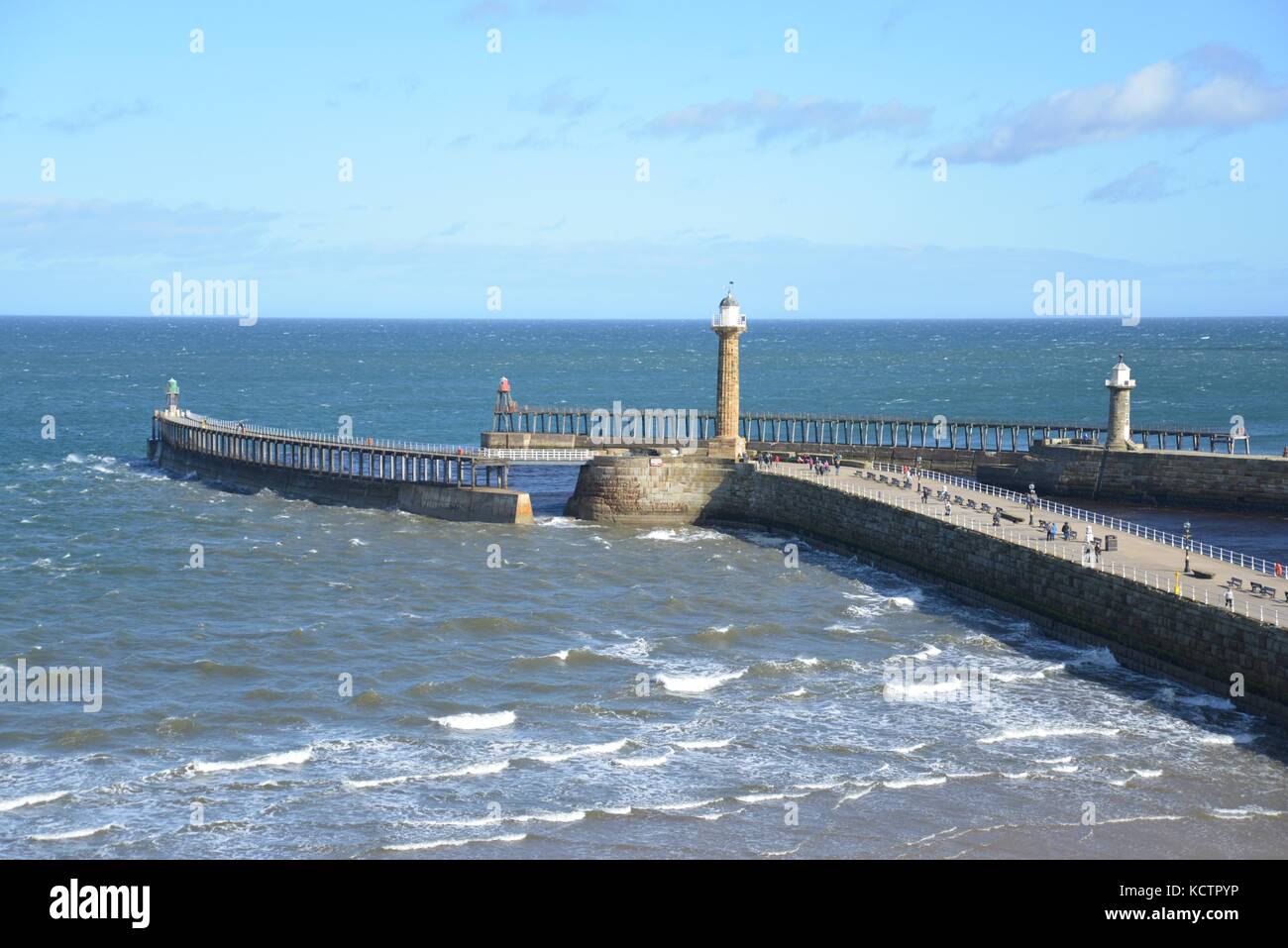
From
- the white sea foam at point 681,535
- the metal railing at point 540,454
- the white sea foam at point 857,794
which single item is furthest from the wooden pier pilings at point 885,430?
the white sea foam at point 857,794

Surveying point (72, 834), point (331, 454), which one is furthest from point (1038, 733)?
point (331, 454)

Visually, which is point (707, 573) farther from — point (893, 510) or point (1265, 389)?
point (1265, 389)

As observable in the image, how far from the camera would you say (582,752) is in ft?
125

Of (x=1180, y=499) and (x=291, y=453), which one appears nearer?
(x=1180, y=499)

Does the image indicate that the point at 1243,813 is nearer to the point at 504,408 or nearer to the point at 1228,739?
the point at 1228,739

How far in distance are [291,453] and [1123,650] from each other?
56332mm

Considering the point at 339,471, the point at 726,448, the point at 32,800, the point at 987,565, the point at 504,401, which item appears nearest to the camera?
the point at 32,800

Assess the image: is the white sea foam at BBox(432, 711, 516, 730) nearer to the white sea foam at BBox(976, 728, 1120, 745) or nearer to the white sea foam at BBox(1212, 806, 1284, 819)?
the white sea foam at BBox(976, 728, 1120, 745)

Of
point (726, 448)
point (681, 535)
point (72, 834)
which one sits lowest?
point (72, 834)

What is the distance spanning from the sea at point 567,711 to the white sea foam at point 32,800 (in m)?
0.14

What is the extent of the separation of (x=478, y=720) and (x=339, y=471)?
153 feet

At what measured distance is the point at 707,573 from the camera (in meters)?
62.5
